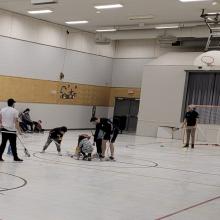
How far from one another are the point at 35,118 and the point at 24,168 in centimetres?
1402

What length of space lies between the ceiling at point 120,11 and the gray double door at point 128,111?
6155mm

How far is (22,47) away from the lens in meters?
23.2

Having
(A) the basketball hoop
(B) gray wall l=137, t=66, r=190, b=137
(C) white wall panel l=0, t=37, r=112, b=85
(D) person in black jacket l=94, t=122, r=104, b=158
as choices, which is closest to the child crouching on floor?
(D) person in black jacket l=94, t=122, r=104, b=158

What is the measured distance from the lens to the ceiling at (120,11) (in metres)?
18.5

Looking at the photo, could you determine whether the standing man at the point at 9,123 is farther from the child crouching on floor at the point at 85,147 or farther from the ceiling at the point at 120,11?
the ceiling at the point at 120,11

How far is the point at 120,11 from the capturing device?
20.6 meters

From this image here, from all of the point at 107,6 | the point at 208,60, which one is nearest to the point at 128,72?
the point at 107,6

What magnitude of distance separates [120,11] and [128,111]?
9643 mm

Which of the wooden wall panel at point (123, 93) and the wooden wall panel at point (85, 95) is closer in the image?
the wooden wall panel at point (85, 95)

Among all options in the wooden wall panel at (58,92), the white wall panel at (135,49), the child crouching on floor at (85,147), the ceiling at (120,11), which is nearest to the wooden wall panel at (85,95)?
the wooden wall panel at (58,92)

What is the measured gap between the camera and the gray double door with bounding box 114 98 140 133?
1132 inches

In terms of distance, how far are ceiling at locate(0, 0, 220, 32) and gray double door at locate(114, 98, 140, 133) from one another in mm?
6155

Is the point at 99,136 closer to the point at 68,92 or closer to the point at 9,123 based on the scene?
the point at 9,123

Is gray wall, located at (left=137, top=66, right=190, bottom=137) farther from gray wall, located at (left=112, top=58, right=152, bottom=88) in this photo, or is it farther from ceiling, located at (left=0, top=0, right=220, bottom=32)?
ceiling, located at (left=0, top=0, right=220, bottom=32)
